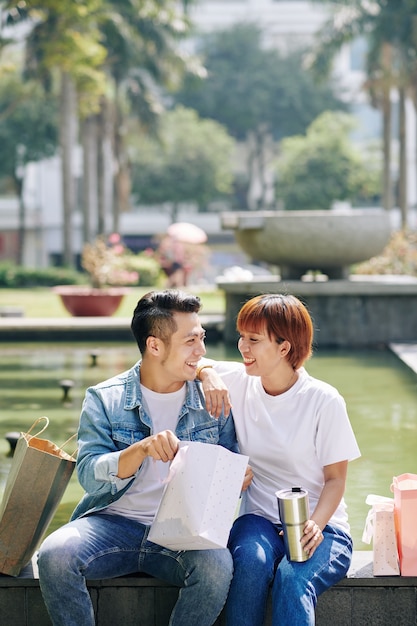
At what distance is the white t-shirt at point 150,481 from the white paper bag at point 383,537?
2.23ft

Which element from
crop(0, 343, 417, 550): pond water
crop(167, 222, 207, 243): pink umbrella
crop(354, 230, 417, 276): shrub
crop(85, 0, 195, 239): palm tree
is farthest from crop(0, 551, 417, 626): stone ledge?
crop(85, 0, 195, 239): palm tree

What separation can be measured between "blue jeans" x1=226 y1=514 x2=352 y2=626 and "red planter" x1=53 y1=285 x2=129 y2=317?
12.0 metres

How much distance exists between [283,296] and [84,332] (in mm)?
9055

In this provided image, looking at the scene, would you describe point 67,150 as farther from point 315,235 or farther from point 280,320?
point 280,320

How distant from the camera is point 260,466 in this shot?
12.7 ft

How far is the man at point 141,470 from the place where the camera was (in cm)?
349

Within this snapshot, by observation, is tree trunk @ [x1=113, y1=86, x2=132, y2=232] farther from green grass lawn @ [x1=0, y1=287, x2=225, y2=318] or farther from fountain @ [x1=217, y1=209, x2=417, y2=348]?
fountain @ [x1=217, y1=209, x2=417, y2=348]

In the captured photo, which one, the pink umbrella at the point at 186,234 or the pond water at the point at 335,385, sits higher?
the pink umbrella at the point at 186,234

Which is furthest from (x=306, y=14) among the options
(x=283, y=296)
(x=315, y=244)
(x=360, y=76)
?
(x=283, y=296)

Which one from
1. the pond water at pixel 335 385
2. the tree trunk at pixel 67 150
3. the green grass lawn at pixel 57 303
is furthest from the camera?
the tree trunk at pixel 67 150

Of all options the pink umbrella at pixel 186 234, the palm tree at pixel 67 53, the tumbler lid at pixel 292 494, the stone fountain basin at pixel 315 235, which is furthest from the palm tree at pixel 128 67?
the tumbler lid at pixel 292 494

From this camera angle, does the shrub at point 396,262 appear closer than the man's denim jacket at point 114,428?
No

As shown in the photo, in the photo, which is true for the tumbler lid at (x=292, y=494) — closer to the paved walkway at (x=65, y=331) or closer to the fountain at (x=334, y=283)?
the fountain at (x=334, y=283)

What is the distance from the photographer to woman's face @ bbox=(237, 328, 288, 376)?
3828mm
